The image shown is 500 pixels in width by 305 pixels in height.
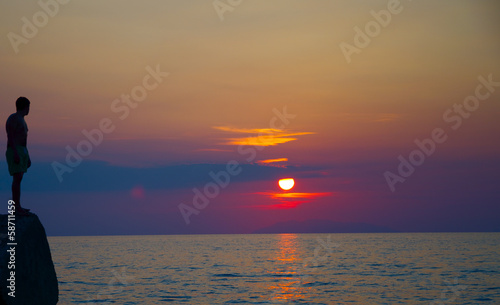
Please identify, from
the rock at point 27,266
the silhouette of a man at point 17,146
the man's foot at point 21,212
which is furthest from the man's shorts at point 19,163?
the rock at point 27,266

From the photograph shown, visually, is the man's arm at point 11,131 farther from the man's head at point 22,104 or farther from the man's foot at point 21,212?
the man's foot at point 21,212

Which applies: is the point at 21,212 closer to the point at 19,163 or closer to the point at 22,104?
the point at 19,163

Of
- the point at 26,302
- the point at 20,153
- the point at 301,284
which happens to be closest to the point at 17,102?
the point at 20,153

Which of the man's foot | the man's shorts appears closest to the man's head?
the man's shorts

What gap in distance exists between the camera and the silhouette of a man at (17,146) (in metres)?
12.4

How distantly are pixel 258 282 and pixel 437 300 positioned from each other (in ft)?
51.0

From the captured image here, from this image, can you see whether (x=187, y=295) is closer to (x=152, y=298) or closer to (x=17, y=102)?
(x=152, y=298)

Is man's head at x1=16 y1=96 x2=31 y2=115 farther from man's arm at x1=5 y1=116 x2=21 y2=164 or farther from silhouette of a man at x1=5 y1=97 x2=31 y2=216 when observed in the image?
man's arm at x1=5 y1=116 x2=21 y2=164

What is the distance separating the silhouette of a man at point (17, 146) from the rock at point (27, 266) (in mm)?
599

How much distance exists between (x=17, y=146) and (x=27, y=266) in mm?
3205

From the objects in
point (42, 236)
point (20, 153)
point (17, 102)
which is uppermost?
point (17, 102)

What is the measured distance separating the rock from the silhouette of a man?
599 millimetres

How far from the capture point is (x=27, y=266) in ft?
40.8

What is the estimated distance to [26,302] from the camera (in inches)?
478
